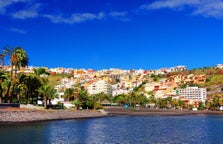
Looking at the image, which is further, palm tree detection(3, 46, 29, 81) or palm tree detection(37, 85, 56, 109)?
palm tree detection(37, 85, 56, 109)

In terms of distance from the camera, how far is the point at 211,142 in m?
46.9

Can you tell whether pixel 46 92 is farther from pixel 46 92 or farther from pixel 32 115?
pixel 32 115

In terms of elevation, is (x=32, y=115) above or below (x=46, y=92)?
below

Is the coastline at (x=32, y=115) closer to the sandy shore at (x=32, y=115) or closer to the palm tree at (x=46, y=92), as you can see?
the sandy shore at (x=32, y=115)

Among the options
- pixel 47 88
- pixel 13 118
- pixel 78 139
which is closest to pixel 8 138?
pixel 78 139

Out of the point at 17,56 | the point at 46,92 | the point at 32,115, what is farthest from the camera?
the point at 46,92

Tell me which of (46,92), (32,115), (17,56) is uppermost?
(17,56)

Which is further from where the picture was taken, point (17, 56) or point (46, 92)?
point (46, 92)

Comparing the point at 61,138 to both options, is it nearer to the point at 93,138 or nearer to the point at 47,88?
the point at 93,138

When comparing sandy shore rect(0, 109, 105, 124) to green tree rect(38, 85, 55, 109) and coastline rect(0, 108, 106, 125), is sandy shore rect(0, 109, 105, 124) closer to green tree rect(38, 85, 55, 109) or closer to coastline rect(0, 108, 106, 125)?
coastline rect(0, 108, 106, 125)

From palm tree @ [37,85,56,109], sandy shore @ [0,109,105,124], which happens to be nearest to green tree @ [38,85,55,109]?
palm tree @ [37,85,56,109]

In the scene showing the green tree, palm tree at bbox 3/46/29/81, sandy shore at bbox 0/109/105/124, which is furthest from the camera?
the green tree

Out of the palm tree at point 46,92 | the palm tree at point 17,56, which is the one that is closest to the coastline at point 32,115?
the palm tree at point 46,92

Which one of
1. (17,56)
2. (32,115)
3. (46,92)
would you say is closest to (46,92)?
(46,92)
